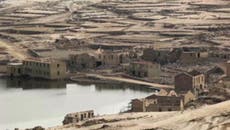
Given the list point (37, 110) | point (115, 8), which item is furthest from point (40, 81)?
point (115, 8)

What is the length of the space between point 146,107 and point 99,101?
7.44 metres

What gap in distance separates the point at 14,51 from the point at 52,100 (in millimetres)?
18636

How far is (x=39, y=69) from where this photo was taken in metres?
45.4

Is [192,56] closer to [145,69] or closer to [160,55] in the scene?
[160,55]

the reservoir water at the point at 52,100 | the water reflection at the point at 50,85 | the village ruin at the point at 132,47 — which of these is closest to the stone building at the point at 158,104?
the village ruin at the point at 132,47

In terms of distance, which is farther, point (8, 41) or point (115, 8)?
point (115, 8)

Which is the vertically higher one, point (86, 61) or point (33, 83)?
point (86, 61)

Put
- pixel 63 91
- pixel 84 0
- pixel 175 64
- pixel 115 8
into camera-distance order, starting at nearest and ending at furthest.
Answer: pixel 63 91 < pixel 175 64 < pixel 115 8 < pixel 84 0

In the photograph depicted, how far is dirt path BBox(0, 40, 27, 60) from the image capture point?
5119 cm

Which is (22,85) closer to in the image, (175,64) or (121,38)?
(175,64)

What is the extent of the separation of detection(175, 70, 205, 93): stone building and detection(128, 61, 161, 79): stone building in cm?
717

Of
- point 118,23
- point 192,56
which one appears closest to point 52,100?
point 192,56

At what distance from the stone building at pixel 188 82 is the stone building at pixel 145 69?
7170 millimetres

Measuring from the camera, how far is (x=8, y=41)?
58500 millimetres
